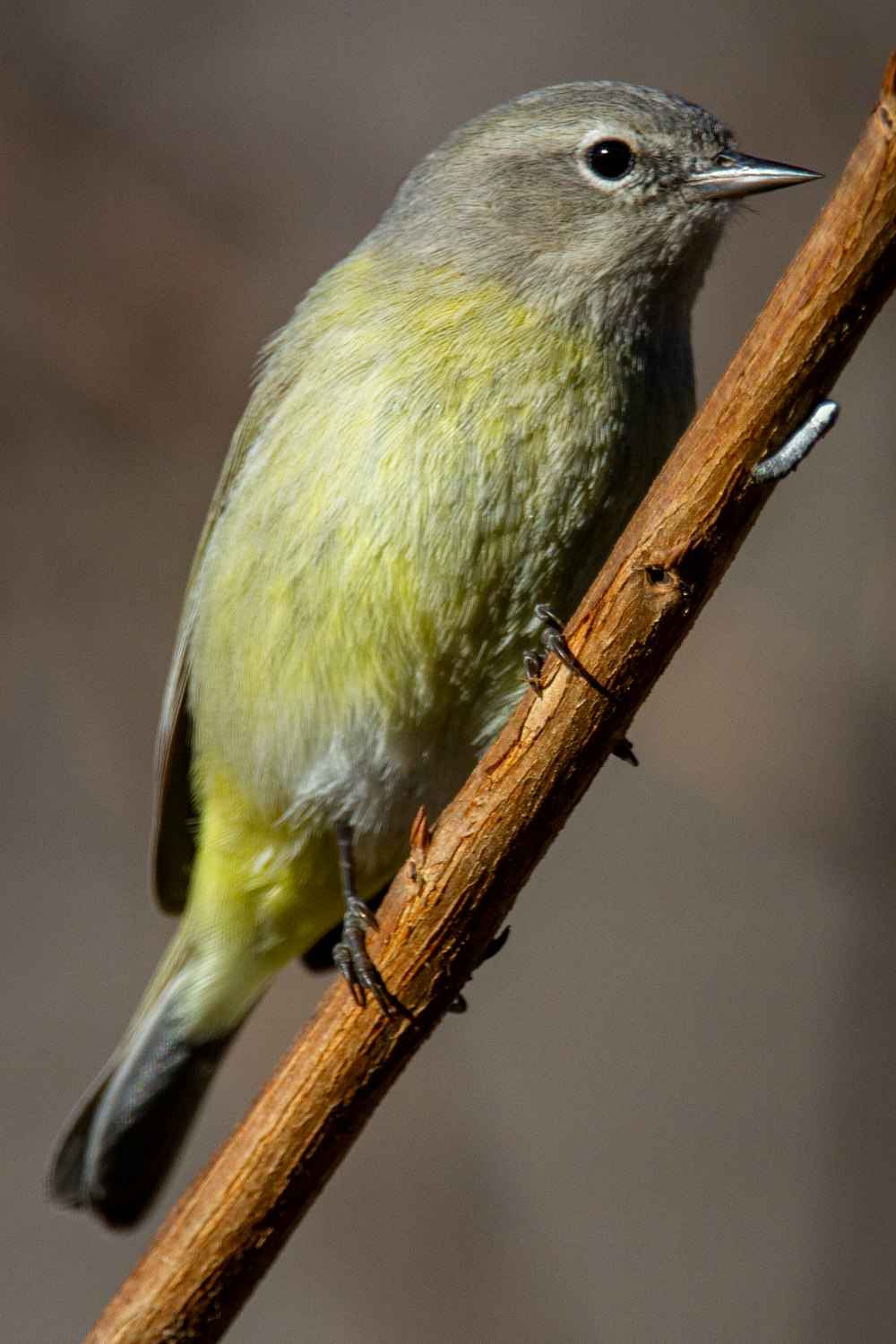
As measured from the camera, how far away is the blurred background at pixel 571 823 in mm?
3564

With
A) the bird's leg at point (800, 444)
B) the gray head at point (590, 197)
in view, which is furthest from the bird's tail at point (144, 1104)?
the bird's leg at point (800, 444)

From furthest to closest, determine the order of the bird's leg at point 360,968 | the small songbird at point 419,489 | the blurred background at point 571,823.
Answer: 1. the blurred background at point 571,823
2. the small songbird at point 419,489
3. the bird's leg at point 360,968

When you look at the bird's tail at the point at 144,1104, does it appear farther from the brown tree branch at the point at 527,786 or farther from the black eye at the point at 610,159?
the black eye at the point at 610,159

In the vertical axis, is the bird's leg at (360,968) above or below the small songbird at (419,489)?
below

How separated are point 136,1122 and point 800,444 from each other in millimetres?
2437

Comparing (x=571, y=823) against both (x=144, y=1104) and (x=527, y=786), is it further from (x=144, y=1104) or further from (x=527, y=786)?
(x=527, y=786)

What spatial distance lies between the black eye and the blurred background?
28 cm

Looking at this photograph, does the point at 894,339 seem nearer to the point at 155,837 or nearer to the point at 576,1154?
the point at 155,837

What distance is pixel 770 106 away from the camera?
3902 millimetres

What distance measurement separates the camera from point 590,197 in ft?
9.21

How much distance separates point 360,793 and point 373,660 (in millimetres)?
443

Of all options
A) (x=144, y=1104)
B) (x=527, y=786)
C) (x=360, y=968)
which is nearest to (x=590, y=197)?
(x=527, y=786)

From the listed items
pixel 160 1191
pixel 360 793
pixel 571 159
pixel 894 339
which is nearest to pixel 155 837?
pixel 360 793

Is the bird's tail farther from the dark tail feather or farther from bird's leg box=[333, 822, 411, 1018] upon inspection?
bird's leg box=[333, 822, 411, 1018]
